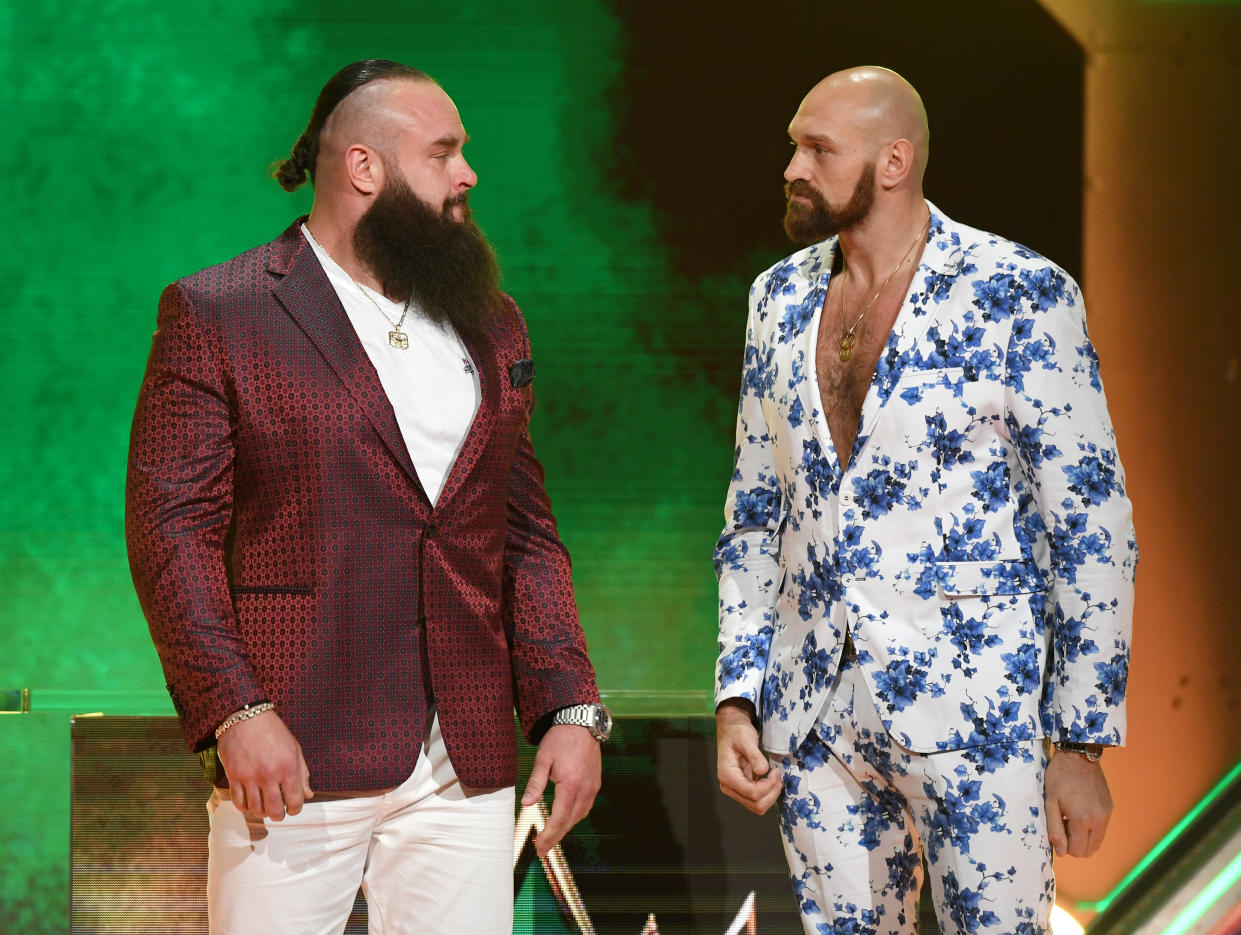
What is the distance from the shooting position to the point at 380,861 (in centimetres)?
189

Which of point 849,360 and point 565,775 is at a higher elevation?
point 849,360

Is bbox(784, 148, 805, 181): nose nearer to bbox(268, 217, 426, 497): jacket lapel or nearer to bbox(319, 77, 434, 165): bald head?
bbox(319, 77, 434, 165): bald head

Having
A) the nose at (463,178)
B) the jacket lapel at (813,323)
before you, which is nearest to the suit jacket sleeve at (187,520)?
the nose at (463,178)

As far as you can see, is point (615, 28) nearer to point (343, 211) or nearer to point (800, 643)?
point (343, 211)

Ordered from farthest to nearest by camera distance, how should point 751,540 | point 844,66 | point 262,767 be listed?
point 844,66 < point 751,540 < point 262,767

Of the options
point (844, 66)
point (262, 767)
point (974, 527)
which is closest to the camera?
point (262, 767)

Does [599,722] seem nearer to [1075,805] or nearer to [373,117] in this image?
[1075,805]

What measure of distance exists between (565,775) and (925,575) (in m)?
0.60

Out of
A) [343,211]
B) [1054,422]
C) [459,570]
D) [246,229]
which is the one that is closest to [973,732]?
[1054,422]

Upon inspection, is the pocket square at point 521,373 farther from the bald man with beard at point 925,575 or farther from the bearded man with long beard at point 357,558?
the bald man with beard at point 925,575

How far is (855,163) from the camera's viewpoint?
2062 mm

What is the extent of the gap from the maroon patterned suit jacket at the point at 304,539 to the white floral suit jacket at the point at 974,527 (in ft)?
1.74

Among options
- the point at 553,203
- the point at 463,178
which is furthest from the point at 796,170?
→ the point at 553,203

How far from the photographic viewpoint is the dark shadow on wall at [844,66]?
11.6 ft
